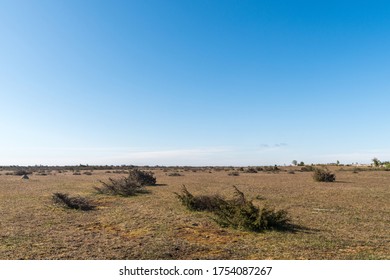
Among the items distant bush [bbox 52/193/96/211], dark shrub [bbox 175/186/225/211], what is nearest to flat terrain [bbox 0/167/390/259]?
distant bush [bbox 52/193/96/211]

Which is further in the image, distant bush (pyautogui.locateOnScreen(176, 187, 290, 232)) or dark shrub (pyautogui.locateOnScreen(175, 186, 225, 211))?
dark shrub (pyautogui.locateOnScreen(175, 186, 225, 211))

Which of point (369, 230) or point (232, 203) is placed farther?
point (232, 203)

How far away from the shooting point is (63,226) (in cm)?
1109

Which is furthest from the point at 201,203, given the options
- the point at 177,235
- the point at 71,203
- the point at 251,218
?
the point at 71,203

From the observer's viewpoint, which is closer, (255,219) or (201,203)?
(255,219)

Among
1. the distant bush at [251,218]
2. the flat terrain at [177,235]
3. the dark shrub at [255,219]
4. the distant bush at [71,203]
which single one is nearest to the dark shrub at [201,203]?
the flat terrain at [177,235]

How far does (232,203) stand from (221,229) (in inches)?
67.1

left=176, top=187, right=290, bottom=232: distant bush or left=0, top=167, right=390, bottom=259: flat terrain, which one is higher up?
left=176, top=187, right=290, bottom=232: distant bush

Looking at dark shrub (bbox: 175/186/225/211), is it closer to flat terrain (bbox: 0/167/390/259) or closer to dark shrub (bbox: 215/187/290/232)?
flat terrain (bbox: 0/167/390/259)

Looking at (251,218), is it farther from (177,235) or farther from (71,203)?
(71,203)

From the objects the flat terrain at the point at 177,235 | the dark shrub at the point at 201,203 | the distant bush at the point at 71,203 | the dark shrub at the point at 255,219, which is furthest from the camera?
the distant bush at the point at 71,203

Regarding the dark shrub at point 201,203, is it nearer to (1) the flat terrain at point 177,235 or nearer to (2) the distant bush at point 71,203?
(1) the flat terrain at point 177,235
